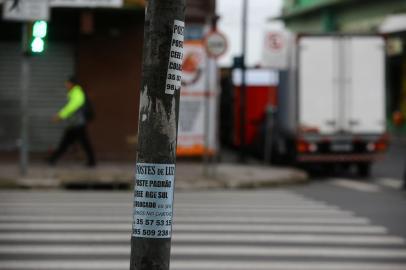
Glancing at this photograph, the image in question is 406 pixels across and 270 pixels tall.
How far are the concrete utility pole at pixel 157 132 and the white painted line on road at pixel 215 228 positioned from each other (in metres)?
6.06

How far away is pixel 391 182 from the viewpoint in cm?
1852

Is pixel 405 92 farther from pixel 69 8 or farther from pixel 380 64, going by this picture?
pixel 69 8

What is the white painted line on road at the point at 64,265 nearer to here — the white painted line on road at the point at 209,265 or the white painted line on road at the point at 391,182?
the white painted line on road at the point at 209,265

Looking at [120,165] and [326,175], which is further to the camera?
[326,175]

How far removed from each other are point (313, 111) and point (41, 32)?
13.7 meters

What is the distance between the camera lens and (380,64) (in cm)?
1928

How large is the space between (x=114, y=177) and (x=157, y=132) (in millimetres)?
12205

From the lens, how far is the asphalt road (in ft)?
26.4

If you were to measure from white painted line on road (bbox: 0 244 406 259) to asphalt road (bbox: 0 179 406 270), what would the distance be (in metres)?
0.01

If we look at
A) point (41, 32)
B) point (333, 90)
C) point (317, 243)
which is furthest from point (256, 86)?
point (41, 32)

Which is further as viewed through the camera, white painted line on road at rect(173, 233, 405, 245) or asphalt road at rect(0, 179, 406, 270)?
white painted line on road at rect(173, 233, 405, 245)

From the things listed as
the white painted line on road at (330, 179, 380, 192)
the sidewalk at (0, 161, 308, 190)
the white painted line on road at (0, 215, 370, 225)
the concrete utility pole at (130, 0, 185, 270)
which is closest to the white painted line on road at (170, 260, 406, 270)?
the white painted line on road at (0, 215, 370, 225)

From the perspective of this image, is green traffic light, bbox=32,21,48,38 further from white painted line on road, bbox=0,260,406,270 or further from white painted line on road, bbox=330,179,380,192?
white painted line on road, bbox=330,179,380,192

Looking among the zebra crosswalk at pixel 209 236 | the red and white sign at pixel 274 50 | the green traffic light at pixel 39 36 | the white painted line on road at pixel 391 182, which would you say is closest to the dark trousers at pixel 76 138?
the zebra crosswalk at pixel 209 236
